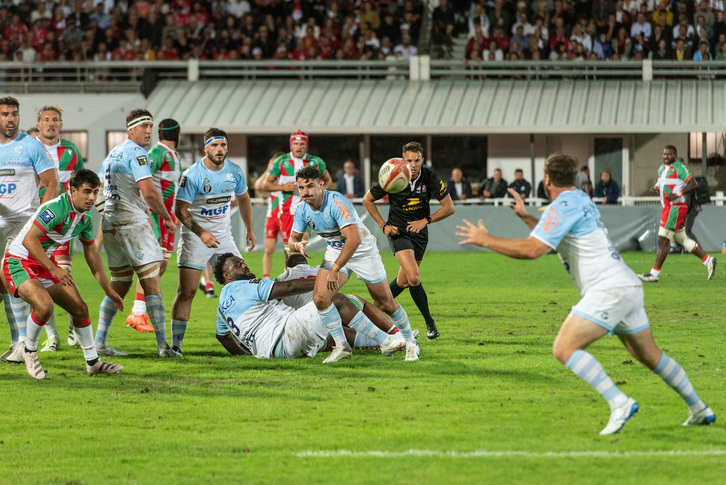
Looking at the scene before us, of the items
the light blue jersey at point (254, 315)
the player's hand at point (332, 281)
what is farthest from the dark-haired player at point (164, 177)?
the player's hand at point (332, 281)

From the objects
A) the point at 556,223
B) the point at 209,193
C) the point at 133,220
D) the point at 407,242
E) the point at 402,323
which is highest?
the point at 556,223

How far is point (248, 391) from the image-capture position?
7789mm

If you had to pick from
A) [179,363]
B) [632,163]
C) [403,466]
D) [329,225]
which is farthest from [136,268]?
[632,163]

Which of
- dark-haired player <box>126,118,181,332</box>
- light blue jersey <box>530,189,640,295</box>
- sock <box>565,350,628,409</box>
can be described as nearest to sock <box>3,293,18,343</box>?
dark-haired player <box>126,118,181,332</box>

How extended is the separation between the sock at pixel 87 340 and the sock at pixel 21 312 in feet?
2.57

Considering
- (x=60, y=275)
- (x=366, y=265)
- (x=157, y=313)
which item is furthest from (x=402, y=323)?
(x=60, y=275)

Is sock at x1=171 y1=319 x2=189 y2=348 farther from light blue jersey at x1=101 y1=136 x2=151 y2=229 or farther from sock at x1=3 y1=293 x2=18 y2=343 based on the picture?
sock at x1=3 y1=293 x2=18 y2=343

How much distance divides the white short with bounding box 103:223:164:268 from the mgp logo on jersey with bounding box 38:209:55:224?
1177 millimetres

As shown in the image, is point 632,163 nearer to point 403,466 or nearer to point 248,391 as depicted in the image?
point 248,391

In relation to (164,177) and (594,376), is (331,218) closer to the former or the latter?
(164,177)

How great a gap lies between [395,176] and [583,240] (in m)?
3.91

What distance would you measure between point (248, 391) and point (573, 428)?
8.78 feet

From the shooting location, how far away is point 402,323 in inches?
364

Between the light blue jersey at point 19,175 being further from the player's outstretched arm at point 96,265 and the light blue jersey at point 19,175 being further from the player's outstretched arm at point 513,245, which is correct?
the player's outstretched arm at point 513,245
